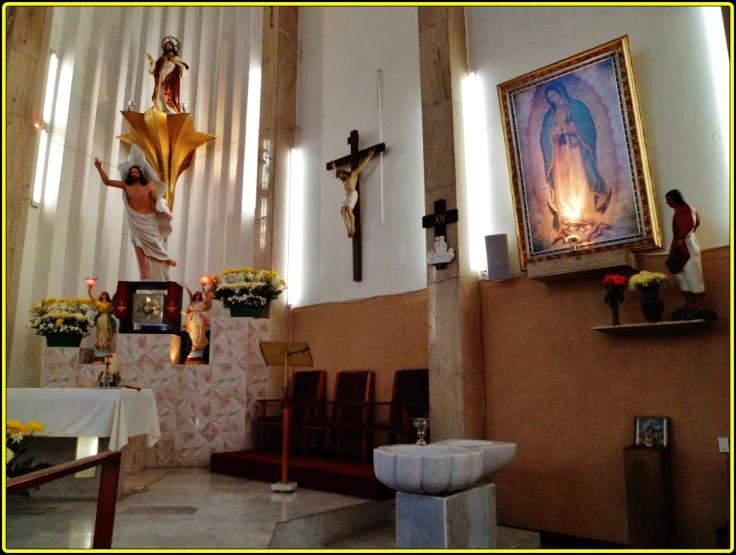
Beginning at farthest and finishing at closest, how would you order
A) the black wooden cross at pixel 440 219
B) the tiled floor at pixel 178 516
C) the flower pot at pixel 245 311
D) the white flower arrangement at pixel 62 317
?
1. the flower pot at pixel 245 311
2. the white flower arrangement at pixel 62 317
3. the black wooden cross at pixel 440 219
4. the tiled floor at pixel 178 516

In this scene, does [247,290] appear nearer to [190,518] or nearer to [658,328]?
[190,518]

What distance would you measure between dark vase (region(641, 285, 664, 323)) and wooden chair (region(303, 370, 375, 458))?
2.81 metres

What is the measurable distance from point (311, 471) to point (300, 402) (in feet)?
4.14

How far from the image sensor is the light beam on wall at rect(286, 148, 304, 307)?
291 inches

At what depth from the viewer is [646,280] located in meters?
4.34

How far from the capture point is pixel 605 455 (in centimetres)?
469

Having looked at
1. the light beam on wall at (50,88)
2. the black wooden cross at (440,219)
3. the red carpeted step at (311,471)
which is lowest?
the red carpeted step at (311,471)

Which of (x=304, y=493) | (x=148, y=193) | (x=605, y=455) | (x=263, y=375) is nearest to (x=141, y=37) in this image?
(x=148, y=193)

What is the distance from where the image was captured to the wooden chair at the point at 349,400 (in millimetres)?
5922

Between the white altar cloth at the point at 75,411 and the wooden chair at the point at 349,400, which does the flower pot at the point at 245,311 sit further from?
the white altar cloth at the point at 75,411

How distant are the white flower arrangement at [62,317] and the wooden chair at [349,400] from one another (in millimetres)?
2829

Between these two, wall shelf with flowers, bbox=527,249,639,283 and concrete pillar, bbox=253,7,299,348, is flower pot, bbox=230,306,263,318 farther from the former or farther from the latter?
wall shelf with flowers, bbox=527,249,639,283

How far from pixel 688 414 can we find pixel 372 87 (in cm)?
489

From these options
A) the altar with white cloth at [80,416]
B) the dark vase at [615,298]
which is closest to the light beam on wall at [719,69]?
the dark vase at [615,298]
